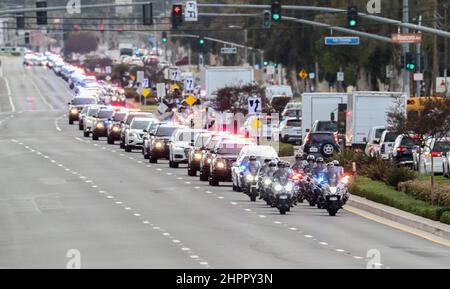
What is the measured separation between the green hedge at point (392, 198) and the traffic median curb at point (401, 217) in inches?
6.9

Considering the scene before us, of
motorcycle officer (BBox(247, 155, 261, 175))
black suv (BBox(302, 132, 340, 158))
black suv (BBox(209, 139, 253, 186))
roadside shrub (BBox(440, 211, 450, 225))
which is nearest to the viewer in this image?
roadside shrub (BBox(440, 211, 450, 225))

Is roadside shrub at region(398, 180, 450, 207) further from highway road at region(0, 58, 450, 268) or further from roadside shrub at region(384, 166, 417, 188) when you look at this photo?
highway road at region(0, 58, 450, 268)

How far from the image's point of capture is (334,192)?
128 ft

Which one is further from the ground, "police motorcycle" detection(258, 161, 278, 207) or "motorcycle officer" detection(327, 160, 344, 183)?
"motorcycle officer" detection(327, 160, 344, 183)

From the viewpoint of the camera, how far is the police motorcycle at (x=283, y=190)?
3862 cm

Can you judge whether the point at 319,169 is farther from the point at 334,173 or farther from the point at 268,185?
the point at 268,185

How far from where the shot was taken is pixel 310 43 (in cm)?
12344

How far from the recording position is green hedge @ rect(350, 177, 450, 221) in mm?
36125

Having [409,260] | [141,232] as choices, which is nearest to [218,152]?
[141,232]

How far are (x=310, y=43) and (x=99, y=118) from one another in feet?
152

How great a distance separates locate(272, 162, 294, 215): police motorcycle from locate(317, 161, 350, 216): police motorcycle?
0.85m

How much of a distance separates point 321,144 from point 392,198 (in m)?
20.7

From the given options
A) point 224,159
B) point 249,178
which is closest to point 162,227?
point 249,178

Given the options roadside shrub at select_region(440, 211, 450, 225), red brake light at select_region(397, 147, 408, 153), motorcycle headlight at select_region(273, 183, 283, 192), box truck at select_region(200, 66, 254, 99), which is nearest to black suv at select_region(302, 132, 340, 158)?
red brake light at select_region(397, 147, 408, 153)
